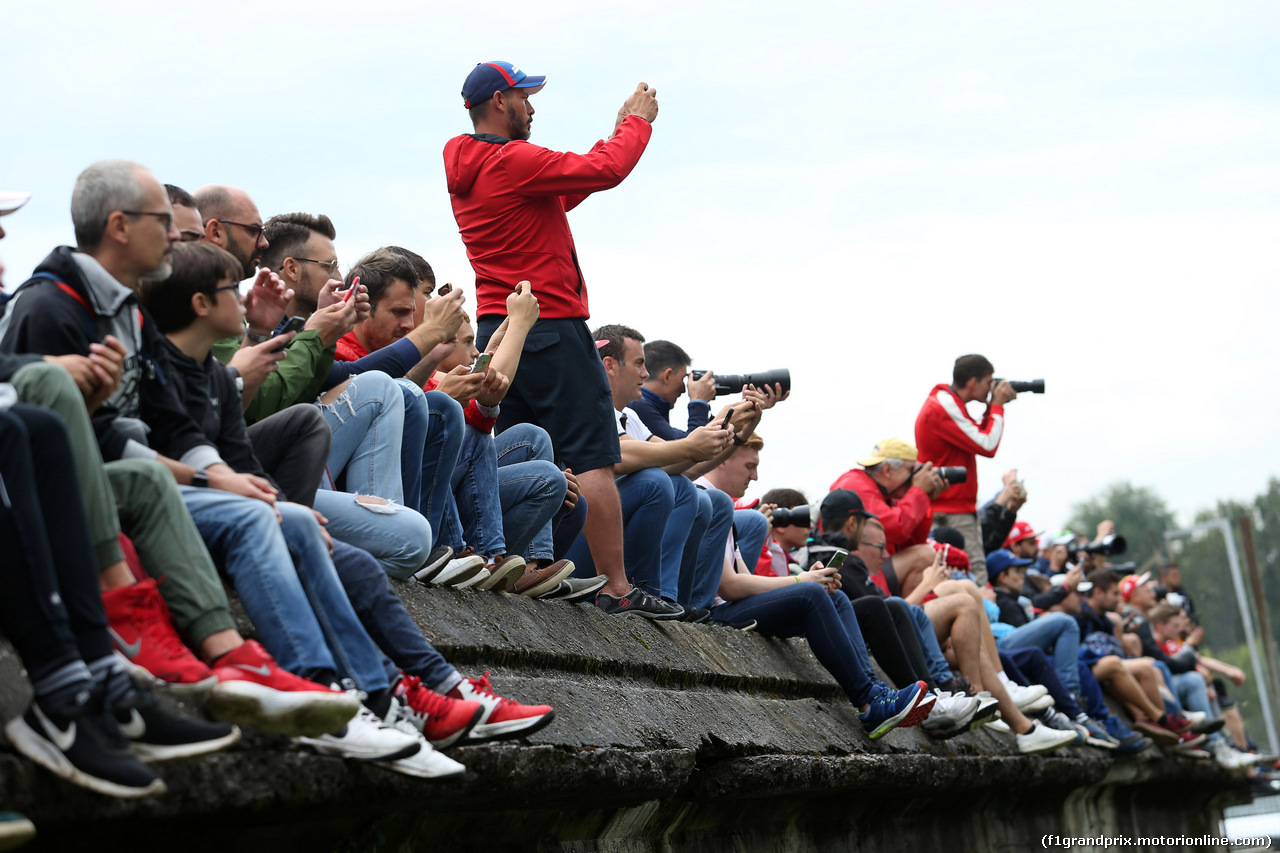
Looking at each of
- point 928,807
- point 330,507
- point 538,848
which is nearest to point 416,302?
point 330,507

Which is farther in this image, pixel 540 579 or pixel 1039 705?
pixel 1039 705

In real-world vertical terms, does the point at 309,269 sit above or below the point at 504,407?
above

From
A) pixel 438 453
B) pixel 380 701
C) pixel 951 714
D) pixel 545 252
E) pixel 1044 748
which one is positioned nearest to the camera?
pixel 380 701

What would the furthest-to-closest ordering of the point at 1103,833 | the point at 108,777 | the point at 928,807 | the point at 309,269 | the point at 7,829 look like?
1. the point at 1103,833
2. the point at 928,807
3. the point at 309,269
4. the point at 108,777
5. the point at 7,829

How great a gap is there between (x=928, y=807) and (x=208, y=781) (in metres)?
6.21

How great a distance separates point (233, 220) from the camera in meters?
5.03

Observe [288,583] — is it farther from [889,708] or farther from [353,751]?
[889,708]

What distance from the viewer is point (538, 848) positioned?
15.1 feet

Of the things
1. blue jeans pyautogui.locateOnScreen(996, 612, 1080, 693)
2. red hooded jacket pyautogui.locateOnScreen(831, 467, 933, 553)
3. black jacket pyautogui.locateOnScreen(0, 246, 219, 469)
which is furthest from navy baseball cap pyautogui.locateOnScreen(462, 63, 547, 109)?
blue jeans pyautogui.locateOnScreen(996, 612, 1080, 693)

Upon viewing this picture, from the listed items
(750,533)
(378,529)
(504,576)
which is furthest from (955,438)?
(378,529)

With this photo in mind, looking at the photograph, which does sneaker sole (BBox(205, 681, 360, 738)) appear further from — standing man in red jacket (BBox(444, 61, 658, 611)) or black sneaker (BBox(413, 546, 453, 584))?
standing man in red jacket (BBox(444, 61, 658, 611))

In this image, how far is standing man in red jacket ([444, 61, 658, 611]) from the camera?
19.8 feet

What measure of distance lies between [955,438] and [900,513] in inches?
78.3

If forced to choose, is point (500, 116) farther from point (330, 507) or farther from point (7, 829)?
point (7, 829)
